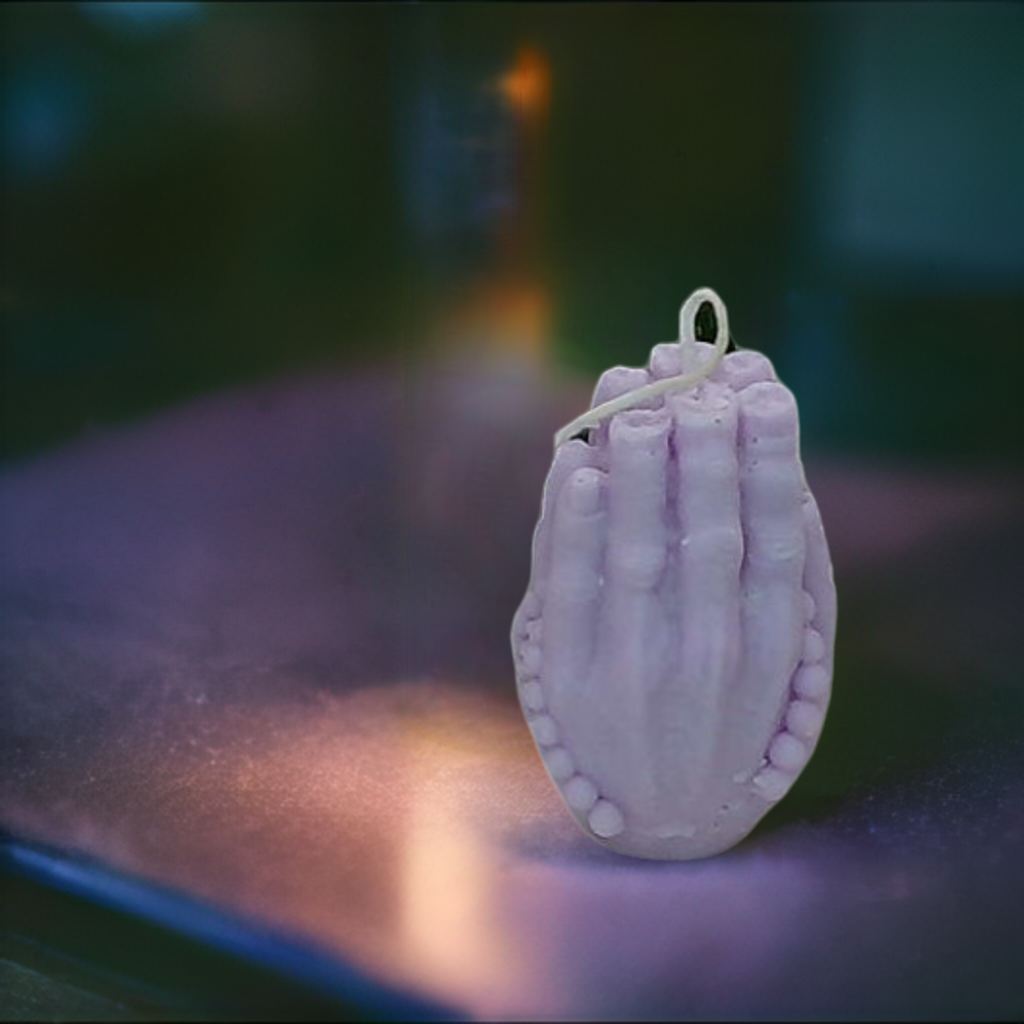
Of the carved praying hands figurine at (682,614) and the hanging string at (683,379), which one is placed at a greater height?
the hanging string at (683,379)

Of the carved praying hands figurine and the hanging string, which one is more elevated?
the hanging string

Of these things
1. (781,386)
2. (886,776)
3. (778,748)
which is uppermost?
(781,386)

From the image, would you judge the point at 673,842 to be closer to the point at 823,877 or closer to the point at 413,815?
the point at 823,877

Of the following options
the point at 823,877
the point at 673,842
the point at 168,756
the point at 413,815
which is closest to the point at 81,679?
the point at 168,756

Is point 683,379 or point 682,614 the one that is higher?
point 683,379
